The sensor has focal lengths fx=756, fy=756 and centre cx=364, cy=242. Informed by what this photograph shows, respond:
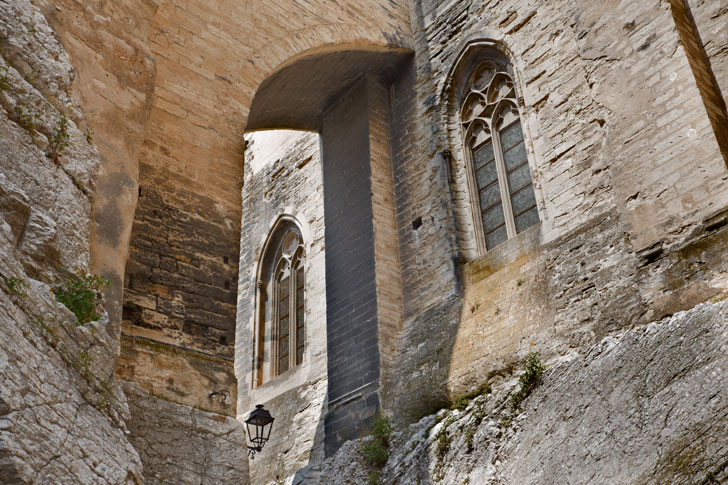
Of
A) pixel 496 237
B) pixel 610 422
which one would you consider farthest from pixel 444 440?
pixel 496 237

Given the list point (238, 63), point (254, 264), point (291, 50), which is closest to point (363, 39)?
point (291, 50)

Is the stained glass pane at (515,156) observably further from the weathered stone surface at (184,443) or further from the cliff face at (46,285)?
the cliff face at (46,285)

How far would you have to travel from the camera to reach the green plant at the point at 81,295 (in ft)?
13.5

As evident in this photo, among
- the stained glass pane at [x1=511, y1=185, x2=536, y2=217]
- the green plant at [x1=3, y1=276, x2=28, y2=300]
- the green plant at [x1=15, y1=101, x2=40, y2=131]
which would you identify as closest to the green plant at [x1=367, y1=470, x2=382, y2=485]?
the stained glass pane at [x1=511, y1=185, x2=536, y2=217]

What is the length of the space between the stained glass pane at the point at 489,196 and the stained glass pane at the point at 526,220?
42 centimetres

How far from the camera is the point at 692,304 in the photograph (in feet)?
16.0

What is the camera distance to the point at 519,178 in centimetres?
733

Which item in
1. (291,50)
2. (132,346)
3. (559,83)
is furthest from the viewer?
(291,50)

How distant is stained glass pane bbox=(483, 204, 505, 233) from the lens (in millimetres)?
7383

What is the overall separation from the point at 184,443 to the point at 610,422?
9.04 ft

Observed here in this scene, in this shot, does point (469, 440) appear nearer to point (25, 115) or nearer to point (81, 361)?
point (81, 361)

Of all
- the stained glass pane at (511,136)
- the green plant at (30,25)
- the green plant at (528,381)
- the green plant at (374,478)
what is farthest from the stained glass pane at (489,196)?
the green plant at (30,25)

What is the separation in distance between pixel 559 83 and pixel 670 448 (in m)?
3.81

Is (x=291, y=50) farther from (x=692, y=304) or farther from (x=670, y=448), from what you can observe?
(x=670, y=448)
